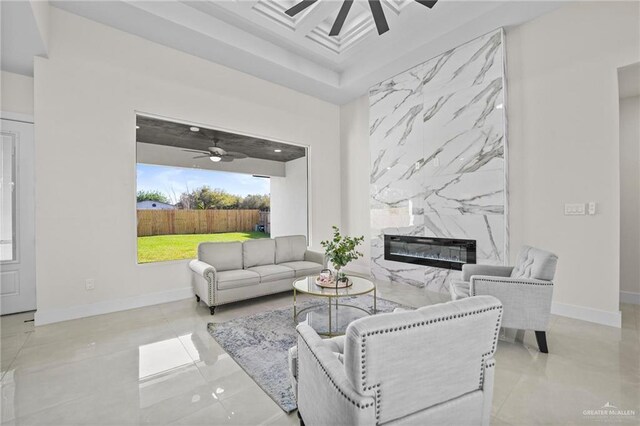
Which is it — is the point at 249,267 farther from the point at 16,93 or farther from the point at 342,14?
the point at 16,93

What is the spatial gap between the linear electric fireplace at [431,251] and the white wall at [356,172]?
74 centimetres

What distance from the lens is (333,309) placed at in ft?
12.1

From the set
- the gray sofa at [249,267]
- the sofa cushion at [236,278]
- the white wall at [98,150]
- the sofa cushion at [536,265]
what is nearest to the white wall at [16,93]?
the white wall at [98,150]

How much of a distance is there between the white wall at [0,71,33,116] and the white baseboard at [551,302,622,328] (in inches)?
279

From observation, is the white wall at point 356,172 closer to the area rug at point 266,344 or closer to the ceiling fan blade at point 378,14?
the area rug at point 266,344

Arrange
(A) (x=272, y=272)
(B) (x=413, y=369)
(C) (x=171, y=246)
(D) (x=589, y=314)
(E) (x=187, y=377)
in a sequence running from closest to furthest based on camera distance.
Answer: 1. (B) (x=413, y=369)
2. (E) (x=187, y=377)
3. (D) (x=589, y=314)
4. (A) (x=272, y=272)
5. (C) (x=171, y=246)

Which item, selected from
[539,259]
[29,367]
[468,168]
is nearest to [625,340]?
[539,259]

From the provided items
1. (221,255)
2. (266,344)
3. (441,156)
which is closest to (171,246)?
(221,255)

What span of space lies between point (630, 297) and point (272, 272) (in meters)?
4.76

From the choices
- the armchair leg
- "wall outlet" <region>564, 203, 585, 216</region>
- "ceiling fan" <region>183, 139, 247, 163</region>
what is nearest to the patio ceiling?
"ceiling fan" <region>183, 139, 247, 163</region>

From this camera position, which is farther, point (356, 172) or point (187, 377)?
point (356, 172)

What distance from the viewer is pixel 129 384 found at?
212cm

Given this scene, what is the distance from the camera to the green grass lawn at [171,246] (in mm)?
4000

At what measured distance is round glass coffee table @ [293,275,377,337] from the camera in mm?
2957
